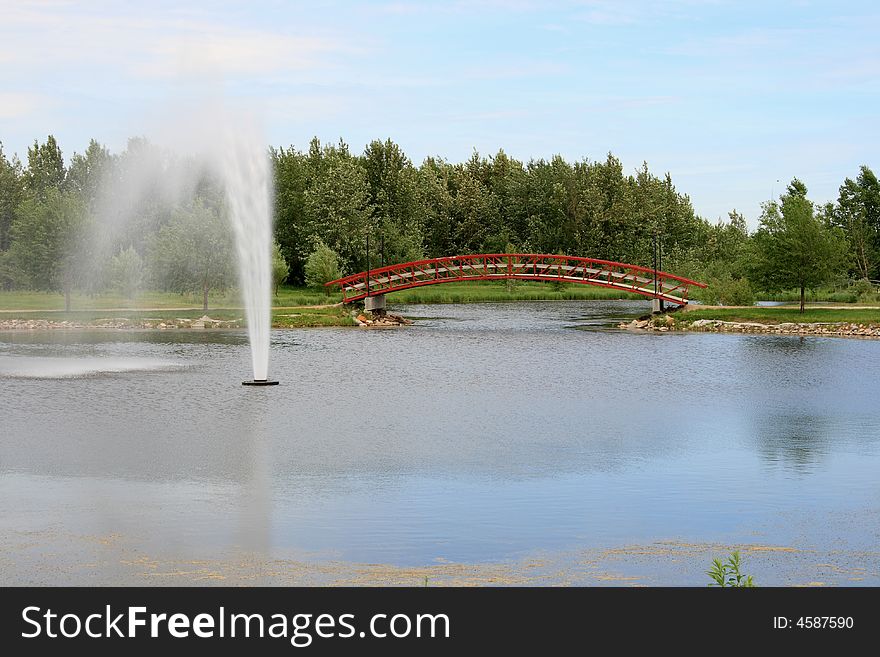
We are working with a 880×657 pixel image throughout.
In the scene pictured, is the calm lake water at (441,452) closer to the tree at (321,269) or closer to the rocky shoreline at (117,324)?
the rocky shoreline at (117,324)

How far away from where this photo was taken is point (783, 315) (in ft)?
226

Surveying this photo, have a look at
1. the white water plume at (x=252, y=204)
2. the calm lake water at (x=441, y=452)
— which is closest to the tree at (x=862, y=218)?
the calm lake water at (x=441, y=452)

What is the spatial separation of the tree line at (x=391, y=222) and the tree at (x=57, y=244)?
0.14 m

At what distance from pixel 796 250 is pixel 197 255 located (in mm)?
42726

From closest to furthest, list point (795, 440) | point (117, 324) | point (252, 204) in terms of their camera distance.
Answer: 1. point (795, 440)
2. point (252, 204)
3. point (117, 324)

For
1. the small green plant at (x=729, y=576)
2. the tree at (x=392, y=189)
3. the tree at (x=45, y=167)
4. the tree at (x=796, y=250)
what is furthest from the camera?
the tree at (x=45, y=167)

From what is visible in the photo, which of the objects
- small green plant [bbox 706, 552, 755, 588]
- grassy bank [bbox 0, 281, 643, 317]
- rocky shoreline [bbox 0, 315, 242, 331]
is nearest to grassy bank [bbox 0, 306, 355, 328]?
rocky shoreline [bbox 0, 315, 242, 331]

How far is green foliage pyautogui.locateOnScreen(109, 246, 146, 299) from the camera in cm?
8544

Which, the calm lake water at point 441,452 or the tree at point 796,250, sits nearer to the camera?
the calm lake water at point 441,452

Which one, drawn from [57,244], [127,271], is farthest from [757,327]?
[57,244]

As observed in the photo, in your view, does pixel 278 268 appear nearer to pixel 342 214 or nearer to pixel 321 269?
pixel 321 269

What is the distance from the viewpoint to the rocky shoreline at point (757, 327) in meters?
63.6

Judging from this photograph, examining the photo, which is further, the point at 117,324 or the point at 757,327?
the point at 117,324
